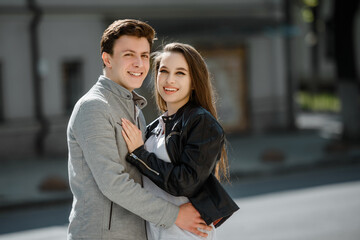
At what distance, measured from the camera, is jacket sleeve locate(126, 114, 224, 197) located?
2551 mm

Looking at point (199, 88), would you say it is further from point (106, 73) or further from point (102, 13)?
point (102, 13)

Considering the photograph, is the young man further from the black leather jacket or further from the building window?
the building window

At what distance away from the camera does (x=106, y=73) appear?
9.11 feet

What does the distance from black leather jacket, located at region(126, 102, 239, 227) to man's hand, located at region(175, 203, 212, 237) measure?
0.03m

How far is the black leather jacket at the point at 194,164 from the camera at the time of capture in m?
2.56

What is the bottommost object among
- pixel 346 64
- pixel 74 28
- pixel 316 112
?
pixel 316 112

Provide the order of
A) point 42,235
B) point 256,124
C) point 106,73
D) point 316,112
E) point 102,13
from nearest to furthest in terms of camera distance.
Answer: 1. point 106,73
2. point 42,235
3. point 102,13
4. point 256,124
5. point 316,112

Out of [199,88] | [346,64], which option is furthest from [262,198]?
[346,64]

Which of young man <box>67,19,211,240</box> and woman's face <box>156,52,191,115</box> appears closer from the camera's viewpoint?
young man <box>67,19,211,240</box>

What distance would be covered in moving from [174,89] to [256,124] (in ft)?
47.6

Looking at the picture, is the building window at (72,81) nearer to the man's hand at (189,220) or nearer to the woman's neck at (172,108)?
the woman's neck at (172,108)

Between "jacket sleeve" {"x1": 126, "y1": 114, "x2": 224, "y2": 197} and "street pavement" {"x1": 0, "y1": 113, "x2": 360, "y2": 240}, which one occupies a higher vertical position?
"jacket sleeve" {"x1": 126, "y1": 114, "x2": 224, "y2": 197}

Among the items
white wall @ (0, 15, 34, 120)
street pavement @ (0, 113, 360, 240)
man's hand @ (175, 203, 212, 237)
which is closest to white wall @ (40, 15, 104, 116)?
white wall @ (0, 15, 34, 120)

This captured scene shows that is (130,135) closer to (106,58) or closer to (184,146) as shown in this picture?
(184,146)
